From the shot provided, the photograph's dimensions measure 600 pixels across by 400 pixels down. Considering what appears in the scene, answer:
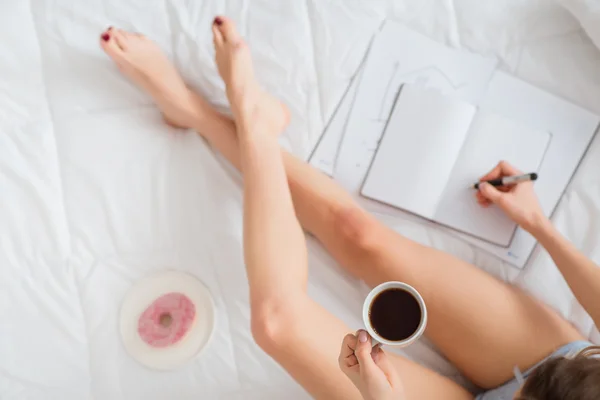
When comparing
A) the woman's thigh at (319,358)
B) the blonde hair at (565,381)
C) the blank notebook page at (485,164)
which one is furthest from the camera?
the blank notebook page at (485,164)

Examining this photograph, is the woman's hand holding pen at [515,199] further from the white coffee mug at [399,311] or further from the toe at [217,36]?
the toe at [217,36]

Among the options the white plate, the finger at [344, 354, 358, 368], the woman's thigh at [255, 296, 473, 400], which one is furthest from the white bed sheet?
the finger at [344, 354, 358, 368]

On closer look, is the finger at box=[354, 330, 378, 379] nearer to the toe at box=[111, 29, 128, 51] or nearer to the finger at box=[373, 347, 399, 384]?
the finger at box=[373, 347, 399, 384]

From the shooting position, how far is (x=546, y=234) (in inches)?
33.0

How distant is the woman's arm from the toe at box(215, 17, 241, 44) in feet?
1.65

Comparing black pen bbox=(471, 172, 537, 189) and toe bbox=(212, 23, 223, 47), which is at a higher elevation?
toe bbox=(212, 23, 223, 47)

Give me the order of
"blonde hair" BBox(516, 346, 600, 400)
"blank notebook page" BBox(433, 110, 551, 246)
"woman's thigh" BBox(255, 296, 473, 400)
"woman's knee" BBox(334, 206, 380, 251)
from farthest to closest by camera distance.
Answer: "blank notebook page" BBox(433, 110, 551, 246) → "woman's knee" BBox(334, 206, 380, 251) → "woman's thigh" BBox(255, 296, 473, 400) → "blonde hair" BBox(516, 346, 600, 400)

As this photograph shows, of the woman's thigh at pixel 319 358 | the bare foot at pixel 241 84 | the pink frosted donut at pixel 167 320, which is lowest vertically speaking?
the pink frosted donut at pixel 167 320

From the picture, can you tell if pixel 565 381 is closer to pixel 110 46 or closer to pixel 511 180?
pixel 511 180

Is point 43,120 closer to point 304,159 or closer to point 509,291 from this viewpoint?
point 304,159

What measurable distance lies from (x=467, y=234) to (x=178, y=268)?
1.70ft

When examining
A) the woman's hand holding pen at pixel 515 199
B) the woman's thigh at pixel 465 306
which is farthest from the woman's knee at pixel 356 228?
the woman's hand holding pen at pixel 515 199

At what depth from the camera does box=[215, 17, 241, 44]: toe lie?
90cm

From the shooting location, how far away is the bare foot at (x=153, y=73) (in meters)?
0.90
